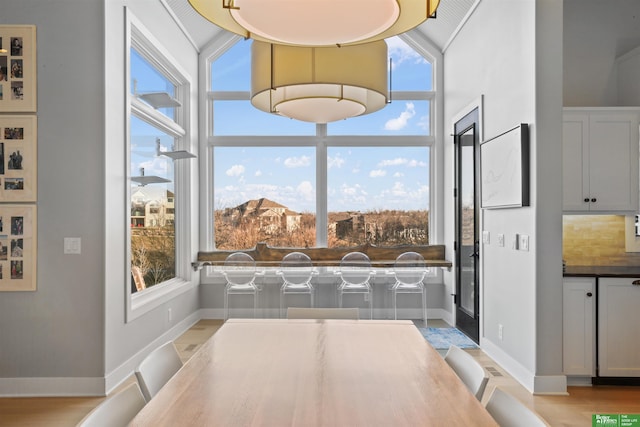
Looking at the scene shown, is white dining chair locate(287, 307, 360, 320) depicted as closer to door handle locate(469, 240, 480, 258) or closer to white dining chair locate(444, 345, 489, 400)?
white dining chair locate(444, 345, 489, 400)

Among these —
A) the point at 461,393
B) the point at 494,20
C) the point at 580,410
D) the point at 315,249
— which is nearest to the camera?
the point at 461,393

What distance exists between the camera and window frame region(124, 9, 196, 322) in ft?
12.3

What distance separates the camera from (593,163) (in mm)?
3646

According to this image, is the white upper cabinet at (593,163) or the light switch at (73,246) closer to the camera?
the light switch at (73,246)

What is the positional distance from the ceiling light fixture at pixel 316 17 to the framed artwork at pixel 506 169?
2421mm

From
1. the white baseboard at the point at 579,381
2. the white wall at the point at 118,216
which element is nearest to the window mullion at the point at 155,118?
the white wall at the point at 118,216

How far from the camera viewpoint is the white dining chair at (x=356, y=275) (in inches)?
213

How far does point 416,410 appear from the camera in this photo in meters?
1.39

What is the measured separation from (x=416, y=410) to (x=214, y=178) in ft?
16.9

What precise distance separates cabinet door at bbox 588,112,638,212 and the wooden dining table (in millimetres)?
2359

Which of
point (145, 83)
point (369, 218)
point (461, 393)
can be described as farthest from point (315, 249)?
point (461, 393)

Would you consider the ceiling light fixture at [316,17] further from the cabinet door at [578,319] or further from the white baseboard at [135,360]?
the white baseboard at [135,360]

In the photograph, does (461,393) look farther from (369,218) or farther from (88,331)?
(369,218)

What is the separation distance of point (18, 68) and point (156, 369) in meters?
2.76
